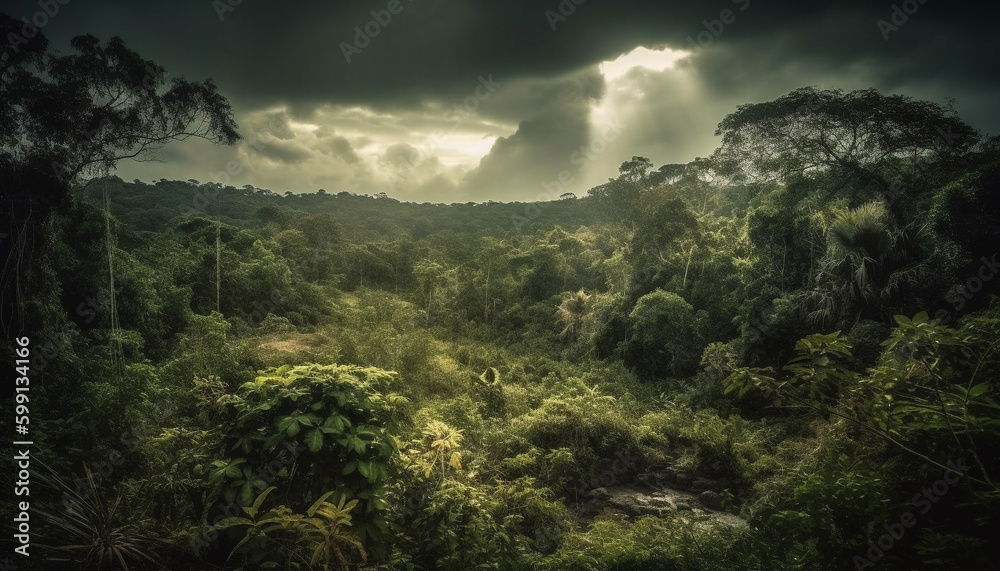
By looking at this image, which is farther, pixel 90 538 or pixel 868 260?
pixel 868 260

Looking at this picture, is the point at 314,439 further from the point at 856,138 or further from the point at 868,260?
the point at 856,138

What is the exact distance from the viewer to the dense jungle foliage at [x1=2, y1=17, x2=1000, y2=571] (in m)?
3.28

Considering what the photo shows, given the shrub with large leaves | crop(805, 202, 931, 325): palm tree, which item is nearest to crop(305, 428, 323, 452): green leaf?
the shrub with large leaves

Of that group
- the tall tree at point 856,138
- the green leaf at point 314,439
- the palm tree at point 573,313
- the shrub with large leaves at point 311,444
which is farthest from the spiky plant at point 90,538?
the palm tree at point 573,313

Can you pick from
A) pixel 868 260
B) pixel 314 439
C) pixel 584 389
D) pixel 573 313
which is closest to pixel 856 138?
pixel 868 260

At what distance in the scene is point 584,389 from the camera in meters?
13.1

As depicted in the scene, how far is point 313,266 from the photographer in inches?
1073

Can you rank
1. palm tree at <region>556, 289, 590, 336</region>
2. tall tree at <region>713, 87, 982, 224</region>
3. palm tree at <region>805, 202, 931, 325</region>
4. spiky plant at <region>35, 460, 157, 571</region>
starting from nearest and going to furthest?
spiky plant at <region>35, 460, 157, 571</region> < palm tree at <region>805, 202, 931, 325</region> < tall tree at <region>713, 87, 982, 224</region> < palm tree at <region>556, 289, 590, 336</region>

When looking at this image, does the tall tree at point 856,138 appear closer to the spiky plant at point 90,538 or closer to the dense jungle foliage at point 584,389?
the dense jungle foliage at point 584,389

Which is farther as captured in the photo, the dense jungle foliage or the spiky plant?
the dense jungle foliage

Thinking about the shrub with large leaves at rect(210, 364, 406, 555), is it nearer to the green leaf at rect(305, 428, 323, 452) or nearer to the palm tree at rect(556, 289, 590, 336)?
the green leaf at rect(305, 428, 323, 452)

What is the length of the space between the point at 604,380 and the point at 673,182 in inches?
961

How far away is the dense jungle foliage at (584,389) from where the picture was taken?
10.8 feet

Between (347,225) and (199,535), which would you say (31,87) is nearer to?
(199,535)
